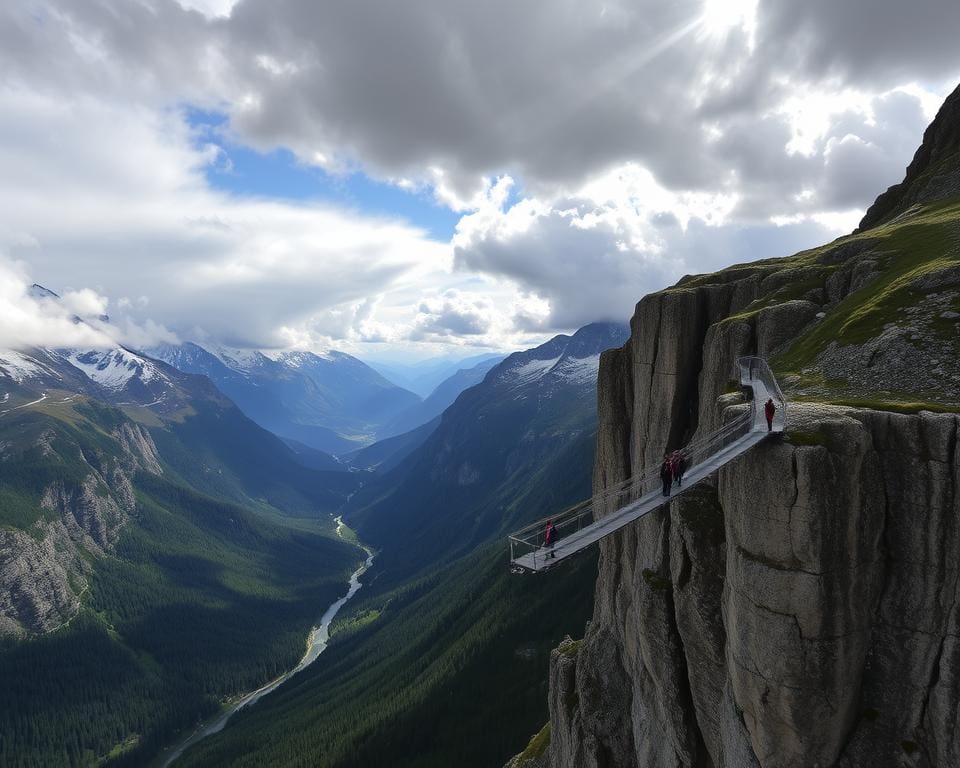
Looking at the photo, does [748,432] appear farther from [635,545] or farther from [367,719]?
[367,719]

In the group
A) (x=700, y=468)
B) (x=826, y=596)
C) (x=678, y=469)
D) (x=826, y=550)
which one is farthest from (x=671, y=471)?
(x=826, y=596)

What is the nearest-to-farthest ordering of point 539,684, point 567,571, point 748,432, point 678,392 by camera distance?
point 748,432 → point 678,392 → point 539,684 → point 567,571

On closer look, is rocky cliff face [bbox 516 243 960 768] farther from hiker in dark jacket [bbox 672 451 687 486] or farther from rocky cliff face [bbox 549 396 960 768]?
hiker in dark jacket [bbox 672 451 687 486]

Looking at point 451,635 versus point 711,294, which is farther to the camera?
point 451,635

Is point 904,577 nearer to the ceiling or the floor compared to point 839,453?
nearer to the floor

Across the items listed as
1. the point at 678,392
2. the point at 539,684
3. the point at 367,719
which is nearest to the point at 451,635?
the point at 367,719

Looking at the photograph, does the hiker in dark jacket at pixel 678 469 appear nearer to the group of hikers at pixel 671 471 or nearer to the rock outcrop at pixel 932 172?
the group of hikers at pixel 671 471

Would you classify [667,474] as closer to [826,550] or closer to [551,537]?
[551,537]
